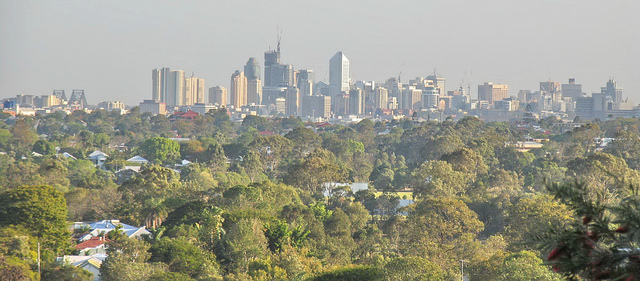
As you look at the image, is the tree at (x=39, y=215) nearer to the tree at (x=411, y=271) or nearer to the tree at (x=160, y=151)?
the tree at (x=411, y=271)

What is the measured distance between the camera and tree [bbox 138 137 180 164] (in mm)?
60219

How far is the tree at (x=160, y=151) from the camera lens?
6022 cm

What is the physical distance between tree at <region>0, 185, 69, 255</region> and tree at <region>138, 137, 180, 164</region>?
33282 millimetres

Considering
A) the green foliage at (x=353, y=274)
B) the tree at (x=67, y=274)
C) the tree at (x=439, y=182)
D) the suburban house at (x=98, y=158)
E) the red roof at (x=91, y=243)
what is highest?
the tree at (x=439, y=182)

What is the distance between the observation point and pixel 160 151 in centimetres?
6112

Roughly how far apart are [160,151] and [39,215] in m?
35.9

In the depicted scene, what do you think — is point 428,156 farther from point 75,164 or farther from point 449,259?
point 449,259

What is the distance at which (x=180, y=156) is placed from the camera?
202ft

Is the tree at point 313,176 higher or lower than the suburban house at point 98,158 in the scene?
higher

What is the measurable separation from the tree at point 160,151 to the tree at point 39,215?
33282mm

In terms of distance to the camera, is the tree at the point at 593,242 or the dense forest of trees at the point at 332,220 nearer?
the tree at the point at 593,242

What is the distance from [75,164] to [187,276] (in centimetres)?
3558

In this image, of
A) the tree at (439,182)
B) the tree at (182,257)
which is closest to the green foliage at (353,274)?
the tree at (182,257)

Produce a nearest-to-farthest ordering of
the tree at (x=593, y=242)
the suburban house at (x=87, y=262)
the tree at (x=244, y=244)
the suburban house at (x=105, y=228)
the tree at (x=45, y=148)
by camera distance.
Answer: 1. the tree at (x=593, y=242)
2. the suburban house at (x=87, y=262)
3. the tree at (x=244, y=244)
4. the suburban house at (x=105, y=228)
5. the tree at (x=45, y=148)
